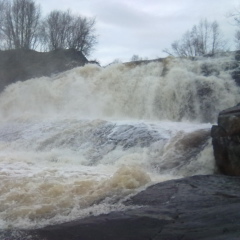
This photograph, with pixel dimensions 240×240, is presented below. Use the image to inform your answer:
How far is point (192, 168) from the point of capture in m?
8.32

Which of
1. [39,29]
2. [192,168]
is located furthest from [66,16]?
[192,168]

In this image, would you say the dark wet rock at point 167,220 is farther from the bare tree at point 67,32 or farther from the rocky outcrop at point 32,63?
the bare tree at point 67,32

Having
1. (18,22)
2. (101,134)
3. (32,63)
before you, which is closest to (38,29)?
(18,22)

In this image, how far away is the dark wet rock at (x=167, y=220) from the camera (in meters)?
4.10

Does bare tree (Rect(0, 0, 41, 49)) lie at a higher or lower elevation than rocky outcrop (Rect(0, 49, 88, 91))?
higher

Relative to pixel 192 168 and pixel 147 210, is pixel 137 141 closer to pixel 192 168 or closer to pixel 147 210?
pixel 192 168

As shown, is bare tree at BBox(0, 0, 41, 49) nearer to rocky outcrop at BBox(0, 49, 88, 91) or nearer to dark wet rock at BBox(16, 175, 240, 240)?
rocky outcrop at BBox(0, 49, 88, 91)

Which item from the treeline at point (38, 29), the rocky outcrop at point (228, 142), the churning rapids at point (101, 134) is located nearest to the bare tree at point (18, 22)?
the treeline at point (38, 29)

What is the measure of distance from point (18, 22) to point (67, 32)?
444 cm

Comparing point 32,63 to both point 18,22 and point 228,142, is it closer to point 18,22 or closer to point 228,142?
point 18,22

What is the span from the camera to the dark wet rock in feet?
13.4

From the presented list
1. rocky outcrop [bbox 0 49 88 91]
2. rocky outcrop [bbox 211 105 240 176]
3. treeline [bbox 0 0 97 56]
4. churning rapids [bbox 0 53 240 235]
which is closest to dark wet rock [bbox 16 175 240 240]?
churning rapids [bbox 0 53 240 235]

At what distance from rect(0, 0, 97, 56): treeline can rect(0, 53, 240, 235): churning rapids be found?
14389 millimetres

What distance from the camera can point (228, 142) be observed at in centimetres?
772
